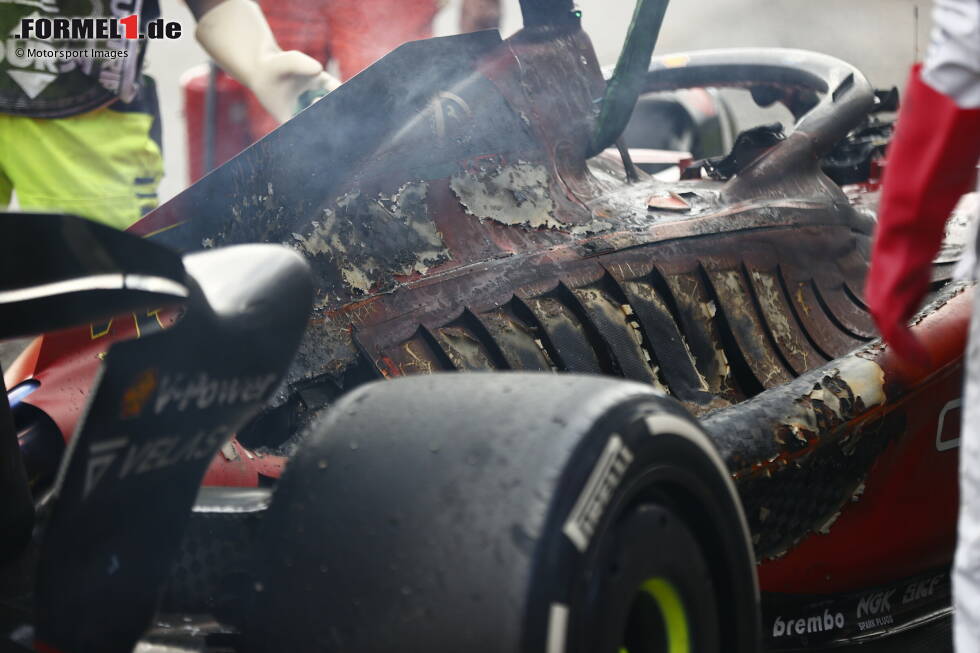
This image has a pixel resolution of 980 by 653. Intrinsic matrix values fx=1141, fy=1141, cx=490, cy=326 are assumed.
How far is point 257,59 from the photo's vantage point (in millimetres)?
3090

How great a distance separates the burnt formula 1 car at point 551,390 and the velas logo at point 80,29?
1723mm

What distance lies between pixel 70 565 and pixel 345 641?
28 cm

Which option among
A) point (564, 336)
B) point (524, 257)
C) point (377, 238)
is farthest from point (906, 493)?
point (377, 238)

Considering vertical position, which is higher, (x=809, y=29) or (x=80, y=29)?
(x=809, y=29)

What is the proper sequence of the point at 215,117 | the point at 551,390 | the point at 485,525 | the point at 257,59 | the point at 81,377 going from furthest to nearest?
the point at 215,117 < the point at 257,59 < the point at 81,377 < the point at 551,390 < the point at 485,525

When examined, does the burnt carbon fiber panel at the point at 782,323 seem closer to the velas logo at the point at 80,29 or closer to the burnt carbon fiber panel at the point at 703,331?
the burnt carbon fiber panel at the point at 703,331

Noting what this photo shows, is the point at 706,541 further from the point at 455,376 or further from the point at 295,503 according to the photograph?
the point at 295,503

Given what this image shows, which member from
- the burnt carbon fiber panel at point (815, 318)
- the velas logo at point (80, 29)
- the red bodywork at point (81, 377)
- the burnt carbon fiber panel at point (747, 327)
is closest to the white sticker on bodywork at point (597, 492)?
the red bodywork at point (81, 377)

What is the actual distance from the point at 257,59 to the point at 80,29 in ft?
2.86

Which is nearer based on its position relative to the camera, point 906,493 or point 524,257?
point 524,257

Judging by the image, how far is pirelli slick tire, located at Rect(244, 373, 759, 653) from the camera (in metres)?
1.12

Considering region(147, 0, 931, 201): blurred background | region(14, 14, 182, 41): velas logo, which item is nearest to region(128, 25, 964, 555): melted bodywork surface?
region(14, 14, 182, 41): velas logo

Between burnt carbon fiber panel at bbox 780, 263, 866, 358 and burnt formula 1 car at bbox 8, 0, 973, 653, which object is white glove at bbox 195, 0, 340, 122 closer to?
burnt formula 1 car at bbox 8, 0, 973, 653

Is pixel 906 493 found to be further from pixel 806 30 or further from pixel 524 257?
pixel 806 30
